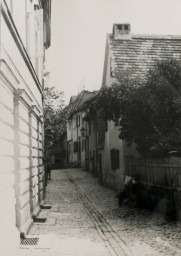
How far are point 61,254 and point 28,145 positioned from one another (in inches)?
131

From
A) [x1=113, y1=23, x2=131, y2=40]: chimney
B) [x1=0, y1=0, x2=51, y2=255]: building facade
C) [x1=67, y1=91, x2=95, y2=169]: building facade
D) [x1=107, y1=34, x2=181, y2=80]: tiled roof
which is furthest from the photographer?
[x1=67, y1=91, x2=95, y2=169]: building facade

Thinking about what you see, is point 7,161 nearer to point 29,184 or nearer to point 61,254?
point 61,254

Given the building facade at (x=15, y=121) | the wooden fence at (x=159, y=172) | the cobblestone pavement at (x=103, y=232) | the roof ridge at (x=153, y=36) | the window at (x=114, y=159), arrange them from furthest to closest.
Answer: the roof ridge at (x=153, y=36) → the window at (x=114, y=159) → the wooden fence at (x=159, y=172) → the cobblestone pavement at (x=103, y=232) → the building facade at (x=15, y=121)

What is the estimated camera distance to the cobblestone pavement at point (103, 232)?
25.2ft

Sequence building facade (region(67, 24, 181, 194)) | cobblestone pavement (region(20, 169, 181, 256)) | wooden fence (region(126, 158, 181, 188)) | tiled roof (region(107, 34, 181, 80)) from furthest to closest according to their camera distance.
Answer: tiled roof (region(107, 34, 181, 80))
building facade (region(67, 24, 181, 194))
wooden fence (region(126, 158, 181, 188))
cobblestone pavement (region(20, 169, 181, 256))

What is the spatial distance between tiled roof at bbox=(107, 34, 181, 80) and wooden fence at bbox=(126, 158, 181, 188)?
5.56 meters

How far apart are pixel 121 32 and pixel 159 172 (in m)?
11.4

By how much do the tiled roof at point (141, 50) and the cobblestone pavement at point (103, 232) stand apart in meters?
7.55

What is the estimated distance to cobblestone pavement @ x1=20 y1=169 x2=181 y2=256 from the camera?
7688 millimetres

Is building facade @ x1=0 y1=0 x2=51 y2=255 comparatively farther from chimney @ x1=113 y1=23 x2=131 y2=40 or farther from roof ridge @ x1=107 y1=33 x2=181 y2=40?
→ roof ridge @ x1=107 y1=33 x2=181 y2=40

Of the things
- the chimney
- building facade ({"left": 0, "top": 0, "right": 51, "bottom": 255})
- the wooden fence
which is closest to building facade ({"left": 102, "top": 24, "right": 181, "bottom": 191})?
the chimney

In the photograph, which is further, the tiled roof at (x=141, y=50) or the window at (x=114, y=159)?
the tiled roof at (x=141, y=50)

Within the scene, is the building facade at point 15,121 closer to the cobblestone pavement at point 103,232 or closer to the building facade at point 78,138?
the cobblestone pavement at point 103,232

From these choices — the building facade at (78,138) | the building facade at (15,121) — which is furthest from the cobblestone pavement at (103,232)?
the building facade at (78,138)
